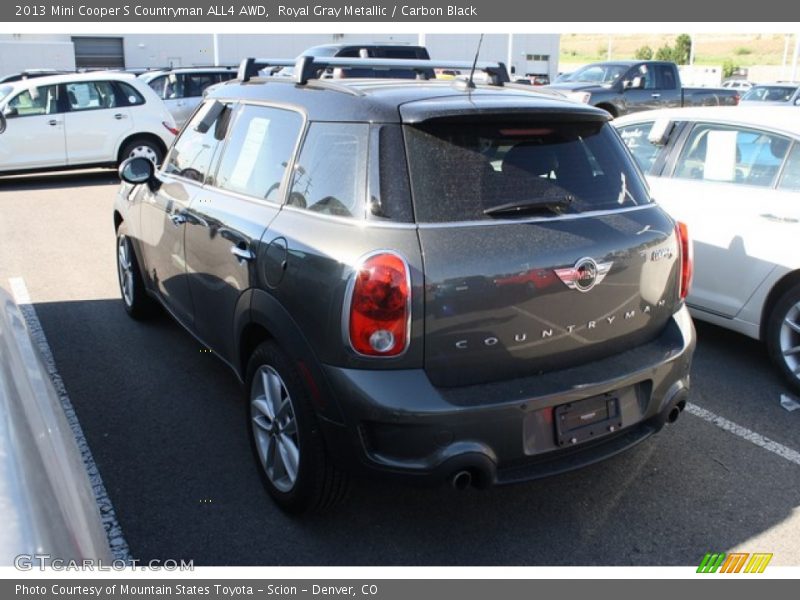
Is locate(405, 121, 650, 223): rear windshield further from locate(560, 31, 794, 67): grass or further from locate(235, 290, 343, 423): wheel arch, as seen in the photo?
locate(560, 31, 794, 67): grass

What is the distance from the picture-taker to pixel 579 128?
132 inches

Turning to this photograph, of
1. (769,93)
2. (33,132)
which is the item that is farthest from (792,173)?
(769,93)

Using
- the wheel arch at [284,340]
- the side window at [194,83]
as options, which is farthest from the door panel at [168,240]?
the side window at [194,83]

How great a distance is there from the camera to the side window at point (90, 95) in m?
13.1

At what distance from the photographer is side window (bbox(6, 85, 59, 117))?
12.7 meters

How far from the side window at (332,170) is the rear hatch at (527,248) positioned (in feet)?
0.74

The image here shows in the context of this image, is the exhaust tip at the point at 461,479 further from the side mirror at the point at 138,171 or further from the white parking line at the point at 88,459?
the side mirror at the point at 138,171

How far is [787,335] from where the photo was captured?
459 centimetres

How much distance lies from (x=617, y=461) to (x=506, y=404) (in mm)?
1267

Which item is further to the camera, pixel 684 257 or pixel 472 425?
pixel 684 257

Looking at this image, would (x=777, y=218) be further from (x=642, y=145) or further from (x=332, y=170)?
(x=332, y=170)

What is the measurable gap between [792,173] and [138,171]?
13.5 feet

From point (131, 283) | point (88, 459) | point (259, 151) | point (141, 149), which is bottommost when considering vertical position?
point (88, 459)

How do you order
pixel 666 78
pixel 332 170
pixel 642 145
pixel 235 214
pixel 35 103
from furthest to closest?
pixel 666 78, pixel 35 103, pixel 642 145, pixel 235 214, pixel 332 170
